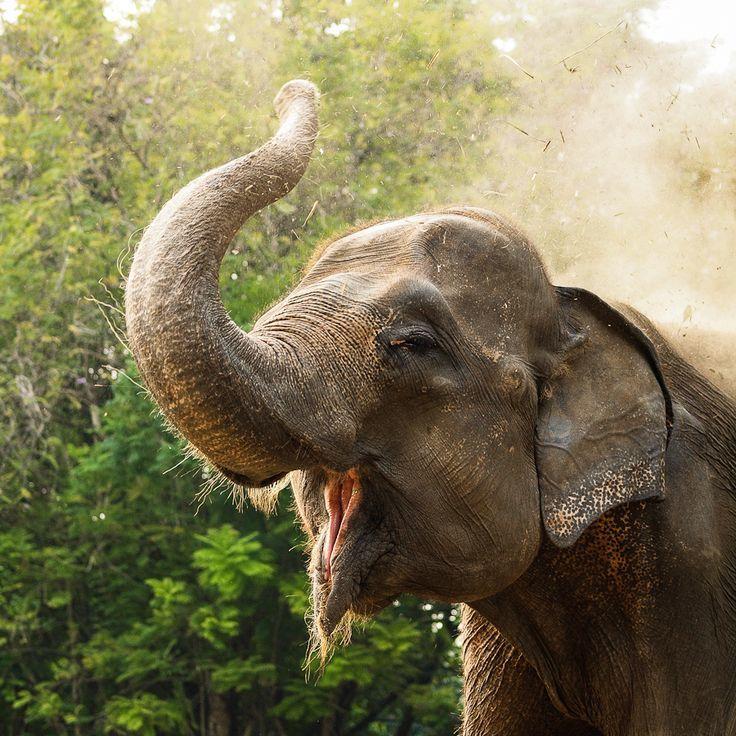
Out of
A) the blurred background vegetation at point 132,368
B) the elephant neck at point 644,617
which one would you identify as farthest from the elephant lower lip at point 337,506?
the blurred background vegetation at point 132,368

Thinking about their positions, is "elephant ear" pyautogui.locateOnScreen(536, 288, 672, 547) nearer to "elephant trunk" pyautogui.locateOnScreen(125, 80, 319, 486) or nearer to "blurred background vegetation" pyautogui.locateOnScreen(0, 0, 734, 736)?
"elephant trunk" pyautogui.locateOnScreen(125, 80, 319, 486)

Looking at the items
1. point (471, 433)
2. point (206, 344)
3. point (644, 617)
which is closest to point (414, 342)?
point (471, 433)

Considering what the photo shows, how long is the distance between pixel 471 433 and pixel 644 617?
0.72 meters

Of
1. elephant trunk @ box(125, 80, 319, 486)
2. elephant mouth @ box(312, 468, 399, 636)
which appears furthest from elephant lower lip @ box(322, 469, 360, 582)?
elephant trunk @ box(125, 80, 319, 486)

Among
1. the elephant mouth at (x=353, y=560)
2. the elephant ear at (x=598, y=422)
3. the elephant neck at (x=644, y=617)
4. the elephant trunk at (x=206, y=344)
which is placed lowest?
the elephant neck at (x=644, y=617)

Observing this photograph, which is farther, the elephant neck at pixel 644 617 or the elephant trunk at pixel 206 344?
the elephant neck at pixel 644 617

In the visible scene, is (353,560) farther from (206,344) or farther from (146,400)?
(146,400)

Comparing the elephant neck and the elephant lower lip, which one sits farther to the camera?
the elephant neck

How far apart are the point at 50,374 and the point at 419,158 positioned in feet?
15.7

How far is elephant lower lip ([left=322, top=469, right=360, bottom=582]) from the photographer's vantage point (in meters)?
3.23

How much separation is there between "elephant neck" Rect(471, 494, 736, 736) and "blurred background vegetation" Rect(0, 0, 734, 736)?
5.46 metres

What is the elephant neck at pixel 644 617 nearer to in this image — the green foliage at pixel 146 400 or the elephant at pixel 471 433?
the elephant at pixel 471 433

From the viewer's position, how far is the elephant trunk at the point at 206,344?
9.17 ft

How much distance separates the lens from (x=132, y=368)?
10.8 metres
